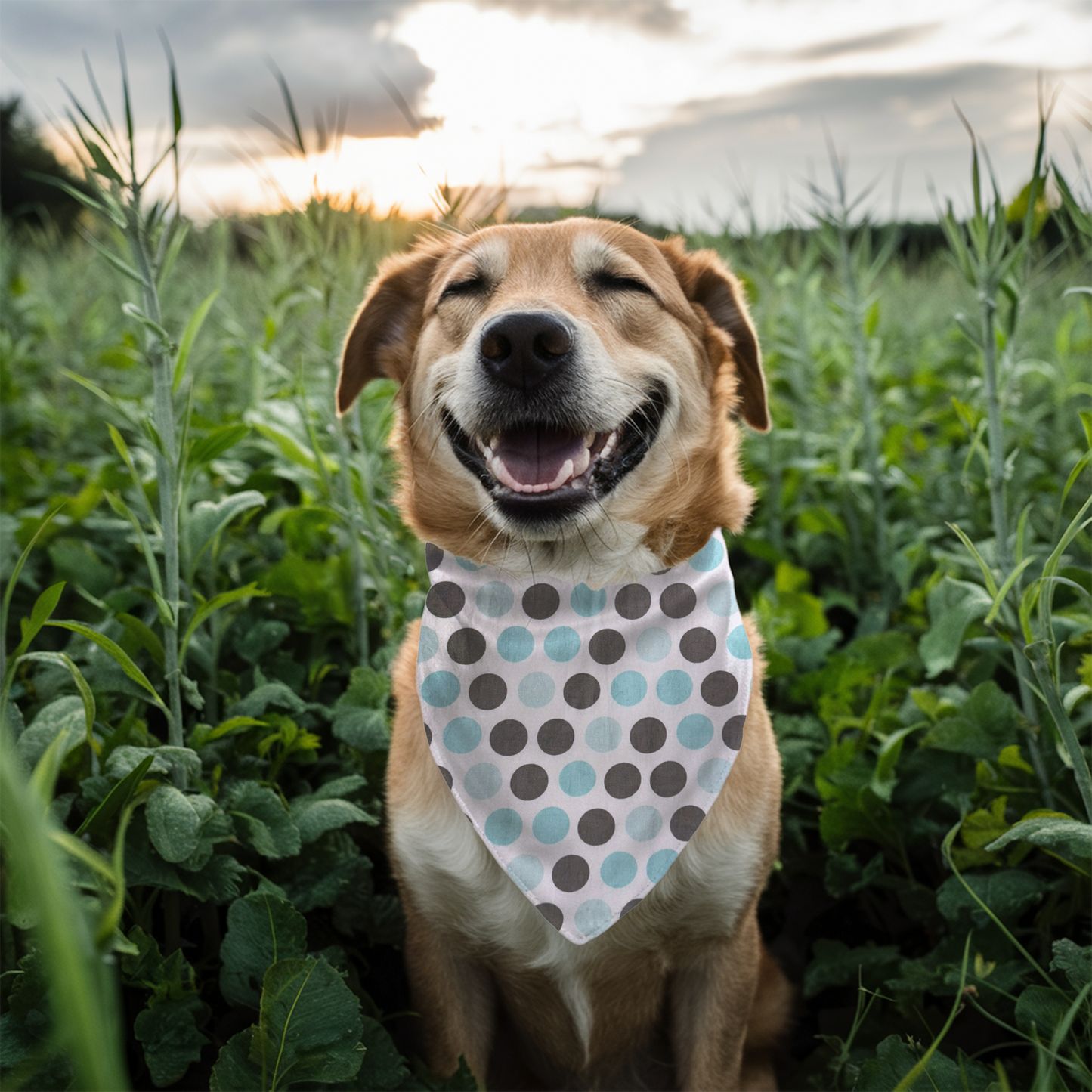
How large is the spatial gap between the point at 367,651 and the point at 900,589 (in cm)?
218

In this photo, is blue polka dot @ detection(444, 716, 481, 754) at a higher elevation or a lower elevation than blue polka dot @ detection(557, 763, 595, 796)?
higher

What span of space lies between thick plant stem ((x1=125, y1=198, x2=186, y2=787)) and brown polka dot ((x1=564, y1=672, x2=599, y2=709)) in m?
0.85

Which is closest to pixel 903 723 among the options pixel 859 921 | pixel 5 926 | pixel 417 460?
pixel 859 921

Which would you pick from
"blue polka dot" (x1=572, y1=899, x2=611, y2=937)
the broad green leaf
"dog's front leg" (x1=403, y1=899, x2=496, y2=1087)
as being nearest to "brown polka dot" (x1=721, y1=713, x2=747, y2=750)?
"blue polka dot" (x1=572, y1=899, x2=611, y2=937)

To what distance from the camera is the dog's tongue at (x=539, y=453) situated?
6.33 feet

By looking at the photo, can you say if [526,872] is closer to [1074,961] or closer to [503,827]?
[503,827]

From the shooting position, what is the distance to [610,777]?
1.90 metres

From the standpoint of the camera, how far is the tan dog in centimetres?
184

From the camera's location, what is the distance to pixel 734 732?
1848 mm

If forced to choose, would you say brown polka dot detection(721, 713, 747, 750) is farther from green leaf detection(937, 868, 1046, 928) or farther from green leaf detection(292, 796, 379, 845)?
green leaf detection(292, 796, 379, 845)

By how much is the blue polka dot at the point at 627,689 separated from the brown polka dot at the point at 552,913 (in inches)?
18.0

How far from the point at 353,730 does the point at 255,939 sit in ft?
1.90

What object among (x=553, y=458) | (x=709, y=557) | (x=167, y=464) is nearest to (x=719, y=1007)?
(x=709, y=557)

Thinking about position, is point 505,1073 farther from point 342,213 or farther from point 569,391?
point 342,213
